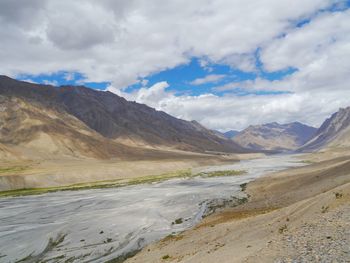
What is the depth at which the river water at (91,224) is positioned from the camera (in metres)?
38.3

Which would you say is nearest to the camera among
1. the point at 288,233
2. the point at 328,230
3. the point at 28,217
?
the point at 328,230

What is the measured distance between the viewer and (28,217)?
200 ft

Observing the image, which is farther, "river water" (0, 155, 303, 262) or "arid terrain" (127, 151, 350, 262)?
"river water" (0, 155, 303, 262)

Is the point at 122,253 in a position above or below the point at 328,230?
below

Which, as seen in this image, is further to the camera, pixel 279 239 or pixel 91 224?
pixel 91 224

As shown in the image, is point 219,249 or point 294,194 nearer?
point 219,249

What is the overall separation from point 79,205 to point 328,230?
5502 centimetres

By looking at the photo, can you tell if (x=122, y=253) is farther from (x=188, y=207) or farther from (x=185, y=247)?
(x=188, y=207)

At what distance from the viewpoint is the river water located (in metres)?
38.3

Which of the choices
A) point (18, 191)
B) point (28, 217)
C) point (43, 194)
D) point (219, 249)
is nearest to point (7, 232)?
point (28, 217)

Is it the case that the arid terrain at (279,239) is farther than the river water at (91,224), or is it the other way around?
the river water at (91,224)

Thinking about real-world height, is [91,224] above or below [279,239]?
below

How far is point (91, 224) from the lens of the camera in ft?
169

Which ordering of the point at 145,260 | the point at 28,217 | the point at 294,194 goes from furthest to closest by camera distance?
the point at 28,217 → the point at 294,194 → the point at 145,260
